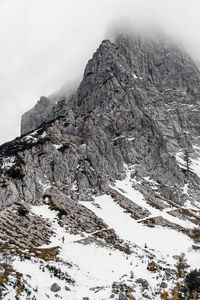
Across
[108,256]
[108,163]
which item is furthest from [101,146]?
[108,256]

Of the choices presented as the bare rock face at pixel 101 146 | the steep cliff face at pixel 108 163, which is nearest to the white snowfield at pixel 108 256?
the steep cliff face at pixel 108 163

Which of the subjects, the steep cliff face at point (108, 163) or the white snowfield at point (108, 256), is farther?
the steep cliff face at point (108, 163)

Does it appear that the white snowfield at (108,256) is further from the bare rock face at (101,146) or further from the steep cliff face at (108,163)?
the bare rock face at (101,146)

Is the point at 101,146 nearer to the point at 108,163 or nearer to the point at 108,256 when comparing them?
the point at 108,163

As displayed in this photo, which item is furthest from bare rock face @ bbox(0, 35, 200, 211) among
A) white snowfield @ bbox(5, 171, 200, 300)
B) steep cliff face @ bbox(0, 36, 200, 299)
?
white snowfield @ bbox(5, 171, 200, 300)

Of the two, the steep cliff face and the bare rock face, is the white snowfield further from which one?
the bare rock face

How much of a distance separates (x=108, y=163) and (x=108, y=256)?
70.3 meters

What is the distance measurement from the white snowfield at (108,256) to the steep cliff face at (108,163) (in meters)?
1.61

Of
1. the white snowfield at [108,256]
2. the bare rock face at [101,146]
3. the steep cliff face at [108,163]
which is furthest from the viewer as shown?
the bare rock face at [101,146]

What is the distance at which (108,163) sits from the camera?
377 feet

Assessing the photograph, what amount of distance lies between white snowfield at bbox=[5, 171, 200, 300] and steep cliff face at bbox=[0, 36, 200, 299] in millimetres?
1614

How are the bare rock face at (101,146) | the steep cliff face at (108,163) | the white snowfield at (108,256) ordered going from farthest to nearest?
the bare rock face at (101,146) → the steep cliff face at (108,163) → the white snowfield at (108,256)

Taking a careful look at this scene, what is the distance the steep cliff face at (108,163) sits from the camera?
7375 cm

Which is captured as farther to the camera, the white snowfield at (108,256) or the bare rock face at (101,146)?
the bare rock face at (101,146)
